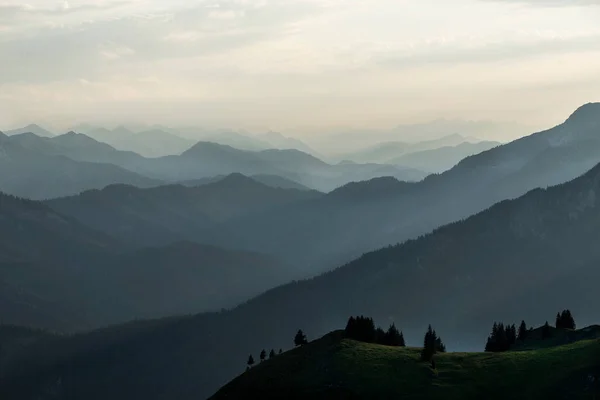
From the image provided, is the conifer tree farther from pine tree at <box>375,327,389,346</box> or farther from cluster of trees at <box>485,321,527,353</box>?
cluster of trees at <box>485,321,527,353</box>

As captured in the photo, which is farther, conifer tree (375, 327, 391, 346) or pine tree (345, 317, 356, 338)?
conifer tree (375, 327, 391, 346)

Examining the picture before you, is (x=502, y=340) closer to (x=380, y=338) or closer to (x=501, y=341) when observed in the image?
(x=501, y=341)

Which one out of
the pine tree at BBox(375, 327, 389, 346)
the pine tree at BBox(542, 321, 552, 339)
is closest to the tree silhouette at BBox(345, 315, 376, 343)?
the pine tree at BBox(375, 327, 389, 346)

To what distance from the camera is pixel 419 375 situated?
13988 cm

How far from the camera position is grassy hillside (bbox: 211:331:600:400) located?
134 metres

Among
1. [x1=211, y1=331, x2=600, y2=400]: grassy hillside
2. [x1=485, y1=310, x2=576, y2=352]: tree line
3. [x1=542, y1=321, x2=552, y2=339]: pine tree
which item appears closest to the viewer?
[x1=211, y1=331, x2=600, y2=400]: grassy hillside

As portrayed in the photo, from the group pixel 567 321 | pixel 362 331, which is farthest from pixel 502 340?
pixel 362 331

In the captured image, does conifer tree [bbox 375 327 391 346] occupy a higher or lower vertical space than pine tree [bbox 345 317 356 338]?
lower

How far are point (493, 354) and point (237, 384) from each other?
47.6 m

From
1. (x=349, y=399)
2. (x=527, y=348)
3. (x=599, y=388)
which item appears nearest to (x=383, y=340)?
(x=527, y=348)

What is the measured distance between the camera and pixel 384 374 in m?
141

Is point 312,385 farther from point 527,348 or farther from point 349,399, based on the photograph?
point 527,348

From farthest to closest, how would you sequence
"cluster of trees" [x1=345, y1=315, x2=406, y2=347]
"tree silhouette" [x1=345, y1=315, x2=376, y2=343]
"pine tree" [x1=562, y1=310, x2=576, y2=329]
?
"pine tree" [x1=562, y1=310, x2=576, y2=329] < "cluster of trees" [x1=345, y1=315, x2=406, y2=347] < "tree silhouette" [x1=345, y1=315, x2=376, y2=343]

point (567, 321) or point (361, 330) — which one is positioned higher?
point (567, 321)
